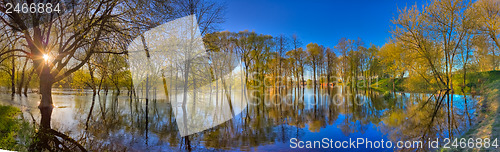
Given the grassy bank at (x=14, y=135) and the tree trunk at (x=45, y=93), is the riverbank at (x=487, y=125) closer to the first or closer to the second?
the grassy bank at (x=14, y=135)

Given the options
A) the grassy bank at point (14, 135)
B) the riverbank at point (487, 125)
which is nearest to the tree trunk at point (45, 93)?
the grassy bank at point (14, 135)

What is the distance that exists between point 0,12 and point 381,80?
50237 millimetres

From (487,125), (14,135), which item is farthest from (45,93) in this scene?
(487,125)

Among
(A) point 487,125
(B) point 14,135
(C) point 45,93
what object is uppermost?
(C) point 45,93

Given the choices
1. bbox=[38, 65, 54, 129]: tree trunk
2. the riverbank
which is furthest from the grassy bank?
the riverbank

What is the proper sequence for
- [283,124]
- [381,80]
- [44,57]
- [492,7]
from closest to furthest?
[44,57] < [283,124] < [492,7] < [381,80]

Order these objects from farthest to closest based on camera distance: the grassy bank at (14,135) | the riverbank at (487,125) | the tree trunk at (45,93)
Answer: the tree trunk at (45,93), the grassy bank at (14,135), the riverbank at (487,125)

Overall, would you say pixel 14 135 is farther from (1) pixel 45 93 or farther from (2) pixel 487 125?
(2) pixel 487 125

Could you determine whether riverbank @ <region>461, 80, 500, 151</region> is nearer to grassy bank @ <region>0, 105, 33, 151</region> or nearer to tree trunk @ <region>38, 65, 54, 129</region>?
grassy bank @ <region>0, 105, 33, 151</region>

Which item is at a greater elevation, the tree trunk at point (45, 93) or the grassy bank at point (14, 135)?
the tree trunk at point (45, 93)

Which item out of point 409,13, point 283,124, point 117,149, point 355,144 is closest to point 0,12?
point 117,149

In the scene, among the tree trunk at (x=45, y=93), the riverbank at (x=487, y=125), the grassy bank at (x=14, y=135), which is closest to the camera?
the riverbank at (x=487, y=125)

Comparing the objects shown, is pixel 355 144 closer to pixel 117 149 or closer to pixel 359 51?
pixel 117 149

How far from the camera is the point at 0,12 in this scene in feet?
17.5
